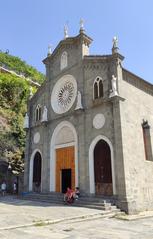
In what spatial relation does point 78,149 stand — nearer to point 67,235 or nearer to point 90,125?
point 90,125

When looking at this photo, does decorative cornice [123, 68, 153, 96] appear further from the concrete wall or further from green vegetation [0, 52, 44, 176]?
green vegetation [0, 52, 44, 176]

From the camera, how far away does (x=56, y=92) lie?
23125 millimetres

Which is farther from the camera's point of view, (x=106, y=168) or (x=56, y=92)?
(x=56, y=92)

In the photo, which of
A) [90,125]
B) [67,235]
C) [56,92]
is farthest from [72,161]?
[67,235]

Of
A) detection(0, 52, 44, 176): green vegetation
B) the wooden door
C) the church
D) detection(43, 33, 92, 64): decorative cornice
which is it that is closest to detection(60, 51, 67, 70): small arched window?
the church

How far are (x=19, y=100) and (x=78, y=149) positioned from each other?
22.0 metres

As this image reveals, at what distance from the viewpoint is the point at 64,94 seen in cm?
2216

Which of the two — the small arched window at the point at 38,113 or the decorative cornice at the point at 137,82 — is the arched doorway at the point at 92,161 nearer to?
the decorative cornice at the point at 137,82

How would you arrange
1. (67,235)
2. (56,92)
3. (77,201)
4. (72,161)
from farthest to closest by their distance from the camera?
(56,92) → (72,161) → (77,201) → (67,235)

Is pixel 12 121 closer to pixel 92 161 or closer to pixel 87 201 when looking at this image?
pixel 92 161

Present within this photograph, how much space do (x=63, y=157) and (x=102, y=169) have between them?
476cm

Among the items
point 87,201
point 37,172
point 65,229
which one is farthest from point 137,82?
point 65,229

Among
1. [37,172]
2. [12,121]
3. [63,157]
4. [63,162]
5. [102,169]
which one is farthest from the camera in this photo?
[12,121]

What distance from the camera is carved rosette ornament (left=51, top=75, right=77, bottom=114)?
2112cm
